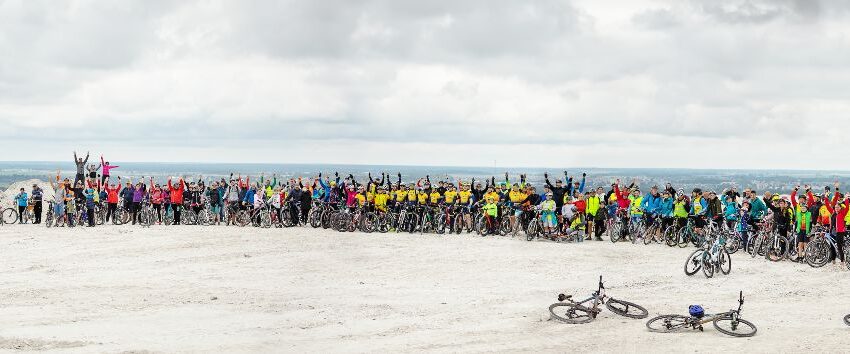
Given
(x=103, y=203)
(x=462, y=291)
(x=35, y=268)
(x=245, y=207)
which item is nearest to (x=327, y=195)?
(x=245, y=207)

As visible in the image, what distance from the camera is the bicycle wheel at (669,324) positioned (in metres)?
15.0

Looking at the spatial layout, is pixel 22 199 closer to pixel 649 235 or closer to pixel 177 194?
pixel 177 194

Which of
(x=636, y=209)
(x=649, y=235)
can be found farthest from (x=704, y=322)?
(x=636, y=209)

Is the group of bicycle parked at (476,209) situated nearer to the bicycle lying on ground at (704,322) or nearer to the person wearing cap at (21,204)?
the person wearing cap at (21,204)

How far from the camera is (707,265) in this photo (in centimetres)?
2095

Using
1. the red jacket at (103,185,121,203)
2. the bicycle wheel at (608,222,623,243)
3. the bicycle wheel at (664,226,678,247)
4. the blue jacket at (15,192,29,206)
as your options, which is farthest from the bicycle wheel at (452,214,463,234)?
the blue jacket at (15,192,29,206)

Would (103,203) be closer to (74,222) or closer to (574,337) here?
(74,222)

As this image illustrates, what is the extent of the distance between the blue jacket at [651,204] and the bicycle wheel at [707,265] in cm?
660

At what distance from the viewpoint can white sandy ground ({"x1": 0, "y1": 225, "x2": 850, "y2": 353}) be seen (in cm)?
1423

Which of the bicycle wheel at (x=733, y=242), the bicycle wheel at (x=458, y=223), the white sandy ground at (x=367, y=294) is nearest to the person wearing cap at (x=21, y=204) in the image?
the white sandy ground at (x=367, y=294)

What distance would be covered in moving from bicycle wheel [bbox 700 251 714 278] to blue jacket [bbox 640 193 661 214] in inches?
260

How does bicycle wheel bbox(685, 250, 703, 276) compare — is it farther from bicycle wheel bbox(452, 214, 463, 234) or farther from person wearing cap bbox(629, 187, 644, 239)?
bicycle wheel bbox(452, 214, 463, 234)

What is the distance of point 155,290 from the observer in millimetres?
18844

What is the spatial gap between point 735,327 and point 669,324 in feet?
3.34
